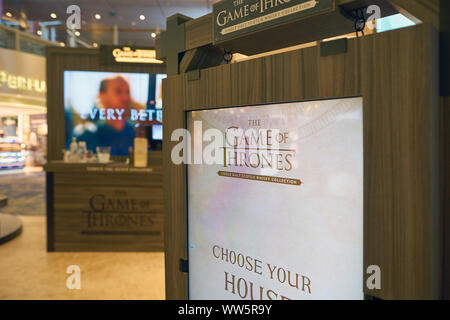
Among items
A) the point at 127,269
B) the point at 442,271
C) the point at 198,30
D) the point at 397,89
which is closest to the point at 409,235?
the point at 442,271

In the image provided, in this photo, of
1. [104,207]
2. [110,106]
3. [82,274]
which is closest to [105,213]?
[104,207]

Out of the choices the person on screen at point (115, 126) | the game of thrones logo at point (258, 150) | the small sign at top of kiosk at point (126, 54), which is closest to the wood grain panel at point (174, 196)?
the game of thrones logo at point (258, 150)

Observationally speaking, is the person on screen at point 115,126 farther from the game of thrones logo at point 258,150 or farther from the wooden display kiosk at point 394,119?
the wooden display kiosk at point 394,119

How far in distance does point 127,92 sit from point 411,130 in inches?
249

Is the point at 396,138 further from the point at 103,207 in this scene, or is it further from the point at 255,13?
the point at 103,207

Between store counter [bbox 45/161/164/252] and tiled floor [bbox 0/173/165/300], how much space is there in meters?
0.14

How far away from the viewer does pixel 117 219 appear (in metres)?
3.92

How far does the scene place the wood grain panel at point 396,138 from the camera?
60 centimetres

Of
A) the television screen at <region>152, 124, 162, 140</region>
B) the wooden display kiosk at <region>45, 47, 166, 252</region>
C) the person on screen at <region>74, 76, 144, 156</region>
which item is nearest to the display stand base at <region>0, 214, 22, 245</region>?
the wooden display kiosk at <region>45, 47, 166, 252</region>

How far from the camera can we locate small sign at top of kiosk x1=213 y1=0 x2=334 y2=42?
→ 727 mm

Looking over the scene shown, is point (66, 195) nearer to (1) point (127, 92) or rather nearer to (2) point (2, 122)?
(1) point (127, 92)

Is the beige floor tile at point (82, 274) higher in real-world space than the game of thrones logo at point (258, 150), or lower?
lower

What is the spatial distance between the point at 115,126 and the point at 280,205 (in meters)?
6.30

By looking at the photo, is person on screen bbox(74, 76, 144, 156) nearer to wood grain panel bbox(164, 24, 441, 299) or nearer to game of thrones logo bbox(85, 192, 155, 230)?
game of thrones logo bbox(85, 192, 155, 230)
